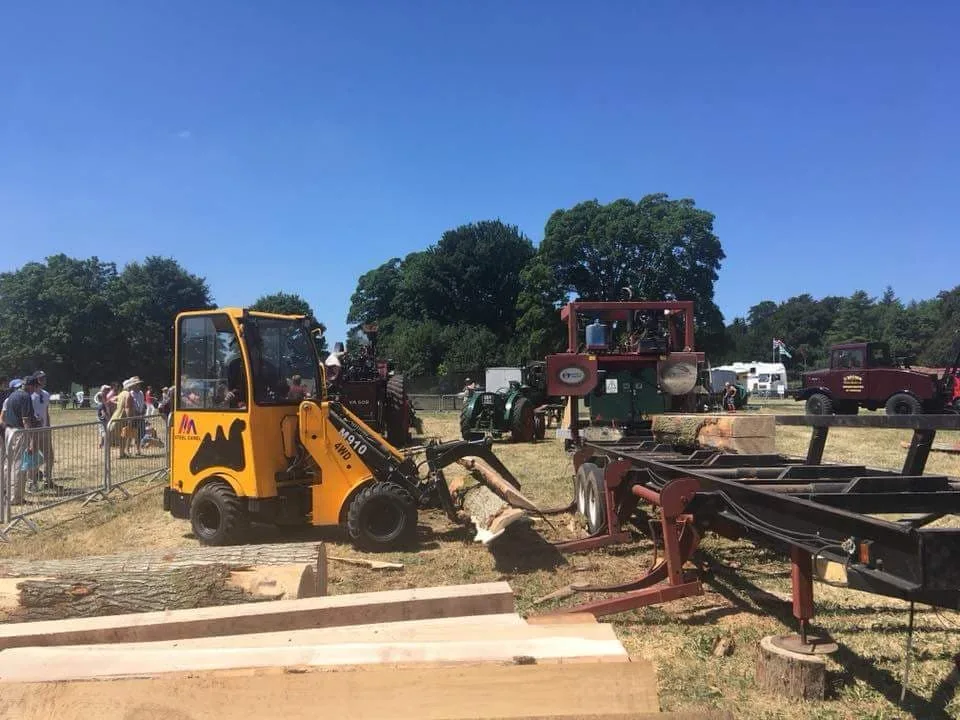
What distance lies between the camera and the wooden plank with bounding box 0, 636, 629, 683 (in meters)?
2.36

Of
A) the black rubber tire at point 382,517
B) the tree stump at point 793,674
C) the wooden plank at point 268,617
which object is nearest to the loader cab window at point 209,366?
the black rubber tire at point 382,517

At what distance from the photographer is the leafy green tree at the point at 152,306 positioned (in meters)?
45.2

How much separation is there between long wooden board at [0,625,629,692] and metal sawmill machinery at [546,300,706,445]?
27.1ft

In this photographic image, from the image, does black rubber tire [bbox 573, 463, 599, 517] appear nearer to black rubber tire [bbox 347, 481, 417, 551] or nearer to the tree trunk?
black rubber tire [bbox 347, 481, 417, 551]

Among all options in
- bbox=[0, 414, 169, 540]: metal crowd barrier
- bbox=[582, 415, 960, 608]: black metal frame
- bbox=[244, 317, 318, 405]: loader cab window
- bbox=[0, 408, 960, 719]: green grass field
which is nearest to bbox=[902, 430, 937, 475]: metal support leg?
bbox=[582, 415, 960, 608]: black metal frame

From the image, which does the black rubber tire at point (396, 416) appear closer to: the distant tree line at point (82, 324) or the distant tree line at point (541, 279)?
the distant tree line at point (541, 279)

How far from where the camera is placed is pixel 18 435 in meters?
8.22

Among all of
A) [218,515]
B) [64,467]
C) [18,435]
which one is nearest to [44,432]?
[18,435]

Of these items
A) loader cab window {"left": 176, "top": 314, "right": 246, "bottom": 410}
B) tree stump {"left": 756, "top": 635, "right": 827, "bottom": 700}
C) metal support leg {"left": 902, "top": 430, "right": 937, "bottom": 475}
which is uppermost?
loader cab window {"left": 176, "top": 314, "right": 246, "bottom": 410}

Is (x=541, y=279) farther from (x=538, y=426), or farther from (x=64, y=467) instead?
(x=64, y=467)

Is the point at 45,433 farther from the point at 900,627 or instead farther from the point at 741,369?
the point at 741,369

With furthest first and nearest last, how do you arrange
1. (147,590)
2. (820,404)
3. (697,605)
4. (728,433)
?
(820,404) → (728,433) → (697,605) → (147,590)

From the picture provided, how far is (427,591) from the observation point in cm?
330

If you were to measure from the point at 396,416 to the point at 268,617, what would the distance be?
12.2 metres
